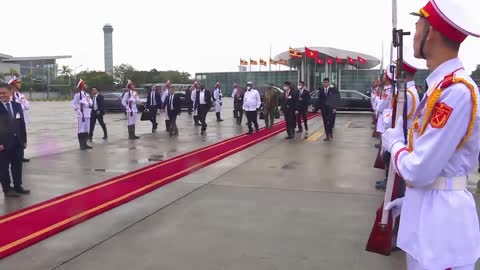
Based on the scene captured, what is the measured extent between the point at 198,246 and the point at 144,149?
7645mm

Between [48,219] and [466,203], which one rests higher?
[466,203]

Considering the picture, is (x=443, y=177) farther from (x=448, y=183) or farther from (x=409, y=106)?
(x=409, y=106)

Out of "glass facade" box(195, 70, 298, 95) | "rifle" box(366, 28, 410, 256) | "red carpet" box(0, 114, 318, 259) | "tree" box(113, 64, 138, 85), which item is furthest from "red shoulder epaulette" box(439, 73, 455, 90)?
"tree" box(113, 64, 138, 85)

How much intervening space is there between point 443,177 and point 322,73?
58103mm

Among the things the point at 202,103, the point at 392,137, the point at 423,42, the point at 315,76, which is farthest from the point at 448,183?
the point at 315,76

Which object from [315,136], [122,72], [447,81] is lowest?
[315,136]

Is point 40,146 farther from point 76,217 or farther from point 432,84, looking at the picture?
point 432,84

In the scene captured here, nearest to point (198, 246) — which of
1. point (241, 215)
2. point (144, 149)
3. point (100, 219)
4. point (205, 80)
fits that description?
point (241, 215)

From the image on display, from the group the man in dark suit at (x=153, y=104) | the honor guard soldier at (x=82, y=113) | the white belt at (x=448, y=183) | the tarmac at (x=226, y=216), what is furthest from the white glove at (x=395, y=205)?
the man in dark suit at (x=153, y=104)

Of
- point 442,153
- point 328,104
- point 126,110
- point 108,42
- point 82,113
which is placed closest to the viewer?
point 442,153

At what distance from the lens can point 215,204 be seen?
6234 millimetres

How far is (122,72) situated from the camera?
10131cm

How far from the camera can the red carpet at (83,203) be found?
4945 mm

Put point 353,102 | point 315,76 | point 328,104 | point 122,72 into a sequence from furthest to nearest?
point 122,72, point 315,76, point 353,102, point 328,104
